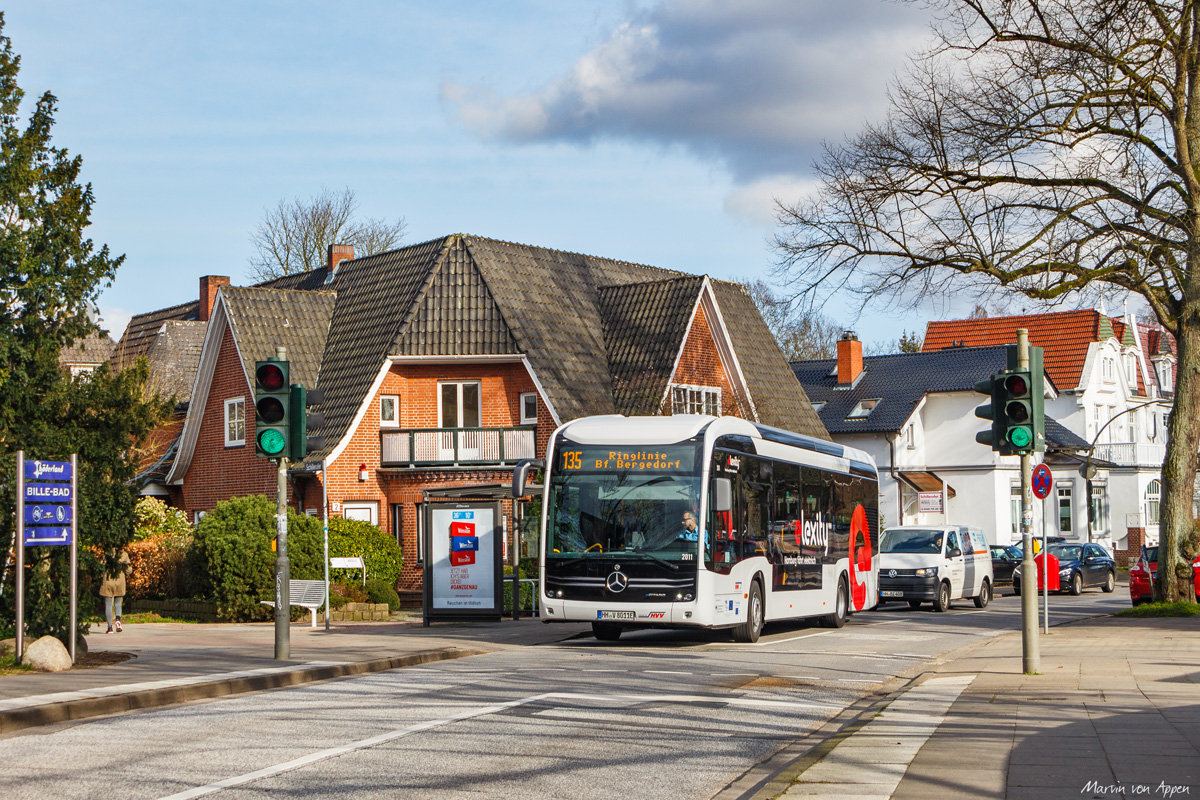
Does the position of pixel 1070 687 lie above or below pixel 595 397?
below

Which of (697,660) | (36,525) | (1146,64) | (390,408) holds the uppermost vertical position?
(1146,64)

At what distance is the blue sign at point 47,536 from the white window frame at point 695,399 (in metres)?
23.2

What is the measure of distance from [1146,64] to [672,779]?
65.0 feet

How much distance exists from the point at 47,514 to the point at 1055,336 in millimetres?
58722

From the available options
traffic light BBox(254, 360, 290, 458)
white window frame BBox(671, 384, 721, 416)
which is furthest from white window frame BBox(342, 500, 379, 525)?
traffic light BBox(254, 360, 290, 458)

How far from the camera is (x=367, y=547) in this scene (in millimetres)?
33469

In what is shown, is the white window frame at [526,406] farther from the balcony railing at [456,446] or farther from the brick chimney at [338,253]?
the brick chimney at [338,253]

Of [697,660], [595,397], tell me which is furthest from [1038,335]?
[697,660]

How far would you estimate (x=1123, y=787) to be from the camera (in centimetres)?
780

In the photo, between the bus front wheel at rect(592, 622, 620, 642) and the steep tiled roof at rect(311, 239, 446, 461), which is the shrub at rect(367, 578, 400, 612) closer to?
the steep tiled roof at rect(311, 239, 446, 461)

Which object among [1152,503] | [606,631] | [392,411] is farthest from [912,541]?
[1152,503]

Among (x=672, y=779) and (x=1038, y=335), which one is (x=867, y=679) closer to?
(x=672, y=779)

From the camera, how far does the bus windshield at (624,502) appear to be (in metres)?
18.8

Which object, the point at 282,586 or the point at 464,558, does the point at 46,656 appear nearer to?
the point at 282,586
